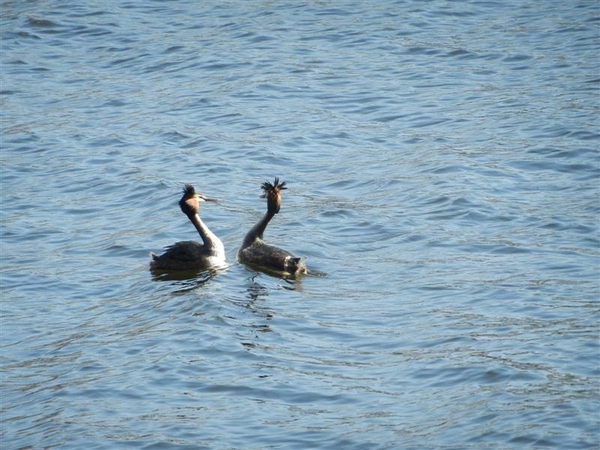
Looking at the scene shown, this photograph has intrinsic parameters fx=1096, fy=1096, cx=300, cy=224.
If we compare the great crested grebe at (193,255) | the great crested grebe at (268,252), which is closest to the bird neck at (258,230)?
the great crested grebe at (268,252)

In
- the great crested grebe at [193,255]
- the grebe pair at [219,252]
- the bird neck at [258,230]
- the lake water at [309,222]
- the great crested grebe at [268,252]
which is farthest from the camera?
the bird neck at [258,230]

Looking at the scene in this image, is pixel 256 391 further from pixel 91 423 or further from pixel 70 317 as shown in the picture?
pixel 70 317

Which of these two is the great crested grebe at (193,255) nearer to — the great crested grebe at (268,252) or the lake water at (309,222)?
the lake water at (309,222)

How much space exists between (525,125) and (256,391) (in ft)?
36.2

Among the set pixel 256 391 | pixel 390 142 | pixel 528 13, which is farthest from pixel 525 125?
pixel 256 391

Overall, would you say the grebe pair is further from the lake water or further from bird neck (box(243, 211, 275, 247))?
the lake water

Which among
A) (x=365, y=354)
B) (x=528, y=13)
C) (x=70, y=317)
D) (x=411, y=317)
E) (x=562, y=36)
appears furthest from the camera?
(x=528, y=13)

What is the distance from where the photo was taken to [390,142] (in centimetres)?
2059

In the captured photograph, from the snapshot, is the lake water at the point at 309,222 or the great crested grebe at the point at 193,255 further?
the great crested grebe at the point at 193,255

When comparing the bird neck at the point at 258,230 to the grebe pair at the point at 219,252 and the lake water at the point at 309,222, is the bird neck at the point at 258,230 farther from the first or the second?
the lake water at the point at 309,222

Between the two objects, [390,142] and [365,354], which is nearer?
[365,354]

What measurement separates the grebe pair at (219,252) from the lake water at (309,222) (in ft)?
0.74

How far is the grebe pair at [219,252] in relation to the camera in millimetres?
14859

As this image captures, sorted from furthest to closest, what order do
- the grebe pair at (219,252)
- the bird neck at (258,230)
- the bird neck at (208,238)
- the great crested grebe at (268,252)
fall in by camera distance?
the bird neck at (258,230), the bird neck at (208,238), the grebe pair at (219,252), the great crested grebe at (268,252)
